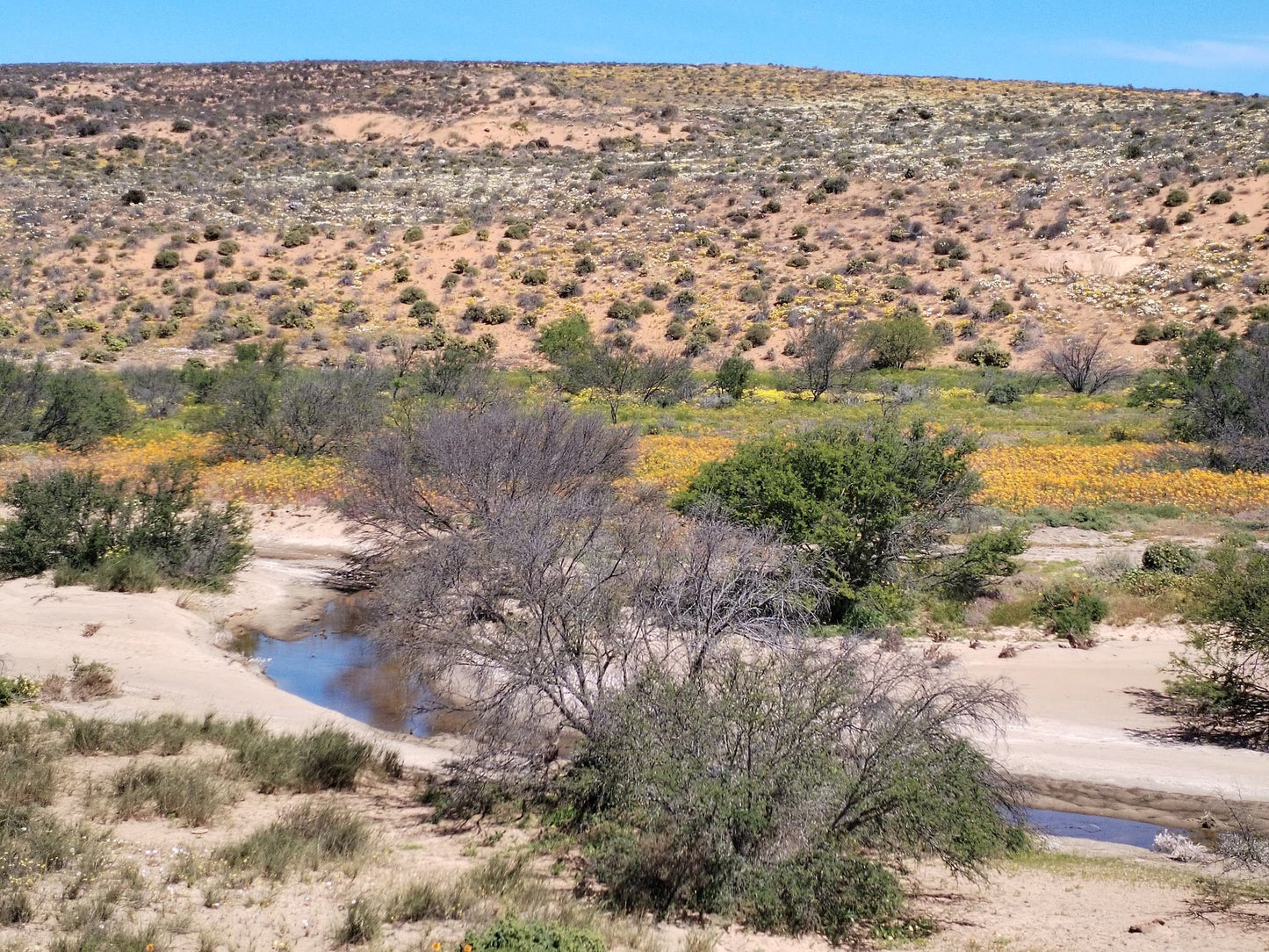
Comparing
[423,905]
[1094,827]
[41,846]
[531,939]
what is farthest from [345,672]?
[1094,827]

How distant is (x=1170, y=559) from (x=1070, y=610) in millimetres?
2939

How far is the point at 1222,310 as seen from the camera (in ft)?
150

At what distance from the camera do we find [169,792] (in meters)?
10.3

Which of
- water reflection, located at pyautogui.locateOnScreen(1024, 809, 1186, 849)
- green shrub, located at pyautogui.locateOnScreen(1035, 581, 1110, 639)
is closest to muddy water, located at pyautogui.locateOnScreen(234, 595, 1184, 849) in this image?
water reflection, located at pyautogui.locateOnScreen(1024, 809, 1186, 849)

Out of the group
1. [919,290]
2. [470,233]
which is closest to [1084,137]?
[919,290]

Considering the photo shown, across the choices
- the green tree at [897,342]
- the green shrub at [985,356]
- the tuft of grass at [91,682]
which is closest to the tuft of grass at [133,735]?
the tuft of grass at [91,682]

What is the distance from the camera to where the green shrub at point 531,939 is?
725 centimetres

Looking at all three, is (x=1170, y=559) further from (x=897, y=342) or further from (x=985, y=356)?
(x=985, y=356)

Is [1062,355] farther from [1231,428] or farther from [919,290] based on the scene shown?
[1231,428]

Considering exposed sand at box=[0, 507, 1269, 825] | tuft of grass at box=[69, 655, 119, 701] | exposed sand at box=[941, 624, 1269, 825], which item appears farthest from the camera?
tuft of grass at box=[69, 655, 119, 701]

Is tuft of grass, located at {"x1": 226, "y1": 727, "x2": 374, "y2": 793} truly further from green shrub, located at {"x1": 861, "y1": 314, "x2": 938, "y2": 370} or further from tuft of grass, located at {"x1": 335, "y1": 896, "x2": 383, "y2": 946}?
green shrub, located at {"x1": 861, "y1": 314, "x2": 938, "y2": 370}

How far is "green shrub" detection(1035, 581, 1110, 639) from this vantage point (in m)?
16.6

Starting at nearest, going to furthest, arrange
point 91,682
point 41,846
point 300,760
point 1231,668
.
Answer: point 41,846
point 300,760
point 1231,668
point 91,682

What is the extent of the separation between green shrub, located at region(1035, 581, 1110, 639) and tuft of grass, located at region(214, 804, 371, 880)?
1114cm
